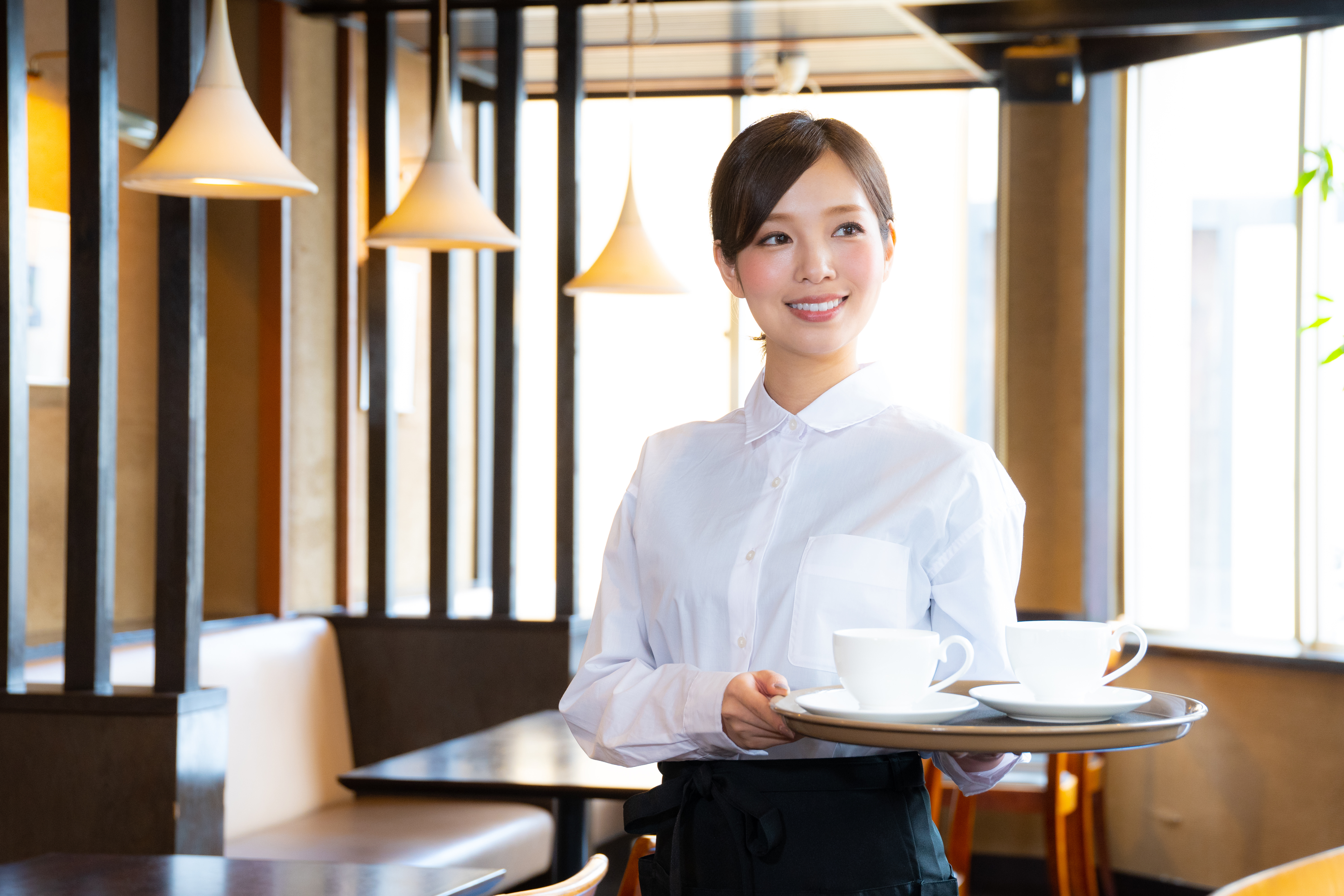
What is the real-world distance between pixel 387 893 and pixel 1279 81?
4009 millimetres

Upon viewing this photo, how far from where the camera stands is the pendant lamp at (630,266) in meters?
3.28

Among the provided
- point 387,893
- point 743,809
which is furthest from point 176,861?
point 743,809

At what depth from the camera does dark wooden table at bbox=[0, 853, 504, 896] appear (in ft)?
5.61

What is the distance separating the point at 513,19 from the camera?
13.4 ft

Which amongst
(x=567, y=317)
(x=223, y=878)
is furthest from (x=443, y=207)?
(x=223, y=878)

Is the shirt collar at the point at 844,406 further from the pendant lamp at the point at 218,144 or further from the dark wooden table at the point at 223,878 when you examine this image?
the pendant lamp at the point at 218,144

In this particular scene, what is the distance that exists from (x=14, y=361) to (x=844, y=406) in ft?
6.60

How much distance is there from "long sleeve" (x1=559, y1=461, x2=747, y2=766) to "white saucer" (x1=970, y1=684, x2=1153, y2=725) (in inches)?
9.7

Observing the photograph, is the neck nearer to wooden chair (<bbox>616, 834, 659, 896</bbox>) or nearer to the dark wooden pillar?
wooden chair (<bbox>616, 834, 659, 896</bbox>)

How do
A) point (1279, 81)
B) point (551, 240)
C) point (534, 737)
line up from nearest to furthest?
point (534, 737) < point (1279, 81) < point (551, 240)

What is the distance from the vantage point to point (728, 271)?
4.49ft

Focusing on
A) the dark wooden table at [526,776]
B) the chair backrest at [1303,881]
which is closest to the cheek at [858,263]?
the chair backrest at [1303,881]

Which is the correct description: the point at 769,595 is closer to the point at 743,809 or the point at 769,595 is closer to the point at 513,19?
the point at 743,809

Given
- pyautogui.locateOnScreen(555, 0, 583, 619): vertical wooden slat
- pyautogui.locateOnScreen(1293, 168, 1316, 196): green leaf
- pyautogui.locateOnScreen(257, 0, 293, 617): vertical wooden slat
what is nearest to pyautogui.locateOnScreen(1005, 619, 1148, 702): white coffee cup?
pyautogui.locateOnScreen(1293, 168, 1316, 196): green leaf
